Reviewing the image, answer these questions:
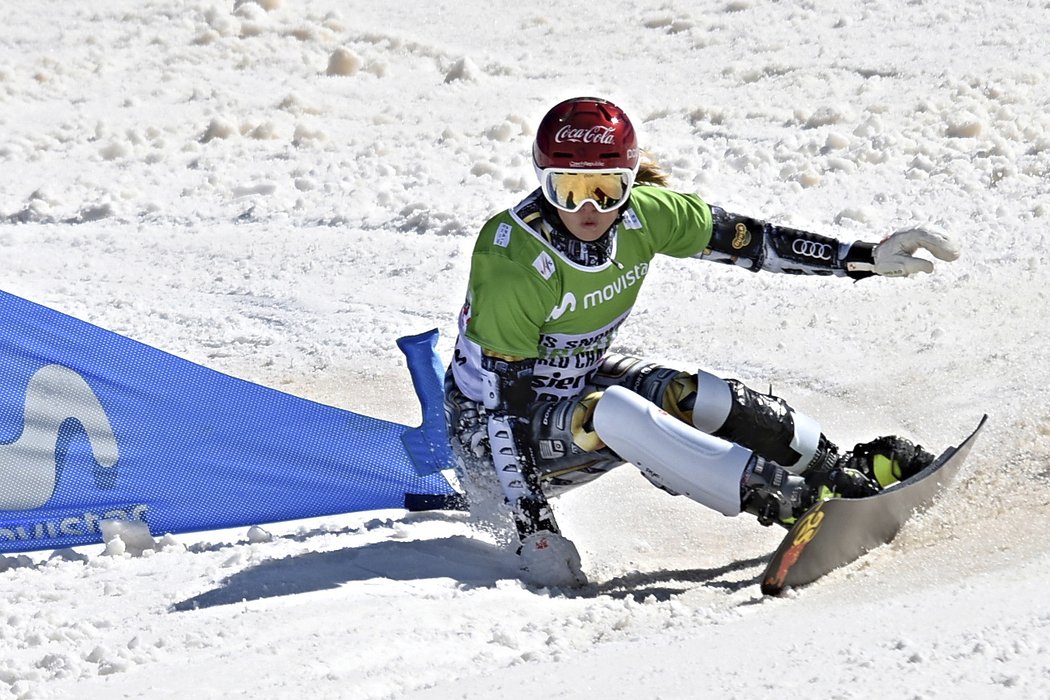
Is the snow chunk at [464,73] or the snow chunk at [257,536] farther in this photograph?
the snow chunk at [464,73]

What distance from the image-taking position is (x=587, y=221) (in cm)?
433

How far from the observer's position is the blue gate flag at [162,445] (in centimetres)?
485

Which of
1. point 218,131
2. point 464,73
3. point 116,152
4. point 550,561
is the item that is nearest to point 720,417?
point 550,561

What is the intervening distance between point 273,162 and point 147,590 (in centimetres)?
645

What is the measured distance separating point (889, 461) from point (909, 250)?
2.25 feet

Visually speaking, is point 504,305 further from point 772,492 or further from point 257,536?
point 257,536

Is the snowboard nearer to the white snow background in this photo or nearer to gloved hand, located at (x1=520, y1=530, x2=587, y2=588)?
the white snow background

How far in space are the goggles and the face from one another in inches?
1.0

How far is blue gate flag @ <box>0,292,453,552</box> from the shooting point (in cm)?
485

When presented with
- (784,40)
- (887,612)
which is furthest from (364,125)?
(887,612)

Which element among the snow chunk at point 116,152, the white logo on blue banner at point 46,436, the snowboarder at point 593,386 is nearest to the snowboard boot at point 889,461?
the snowboarder at point 593,386

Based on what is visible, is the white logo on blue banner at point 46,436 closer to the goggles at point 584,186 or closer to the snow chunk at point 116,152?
the goggles at point 584,186

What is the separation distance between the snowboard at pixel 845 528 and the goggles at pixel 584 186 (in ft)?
3.63

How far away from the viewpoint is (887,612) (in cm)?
333
